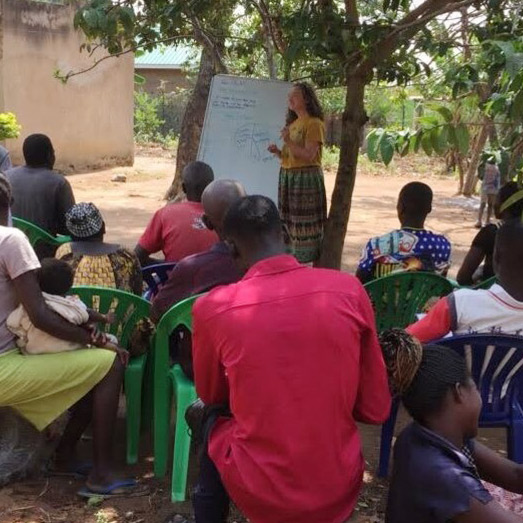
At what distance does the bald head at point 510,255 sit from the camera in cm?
292

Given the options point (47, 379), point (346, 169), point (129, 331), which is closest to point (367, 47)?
point (346, 169)

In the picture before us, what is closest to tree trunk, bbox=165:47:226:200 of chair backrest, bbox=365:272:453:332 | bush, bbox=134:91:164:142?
chair backrest, bbox=365:272:453:332

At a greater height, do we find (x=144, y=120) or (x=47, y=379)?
(x=144, y=120)

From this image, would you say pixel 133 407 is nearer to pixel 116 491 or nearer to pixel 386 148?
pixel 116 491

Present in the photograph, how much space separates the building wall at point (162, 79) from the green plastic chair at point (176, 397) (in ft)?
84.2

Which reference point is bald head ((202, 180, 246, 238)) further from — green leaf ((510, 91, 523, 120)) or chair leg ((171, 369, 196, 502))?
green leaf ((510, 91, 523, 120))

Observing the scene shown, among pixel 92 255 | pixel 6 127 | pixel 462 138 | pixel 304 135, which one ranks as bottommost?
pixel 92 255

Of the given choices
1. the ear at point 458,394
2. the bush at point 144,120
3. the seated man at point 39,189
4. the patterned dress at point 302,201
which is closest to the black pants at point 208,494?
the ear at point 458,394

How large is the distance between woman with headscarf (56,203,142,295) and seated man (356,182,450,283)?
128 centimetres

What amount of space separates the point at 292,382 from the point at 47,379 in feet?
4.60

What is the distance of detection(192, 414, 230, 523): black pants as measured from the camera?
2426 mm

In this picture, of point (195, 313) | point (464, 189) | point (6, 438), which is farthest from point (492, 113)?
point (464, 189)

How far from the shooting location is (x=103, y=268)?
3709 millimetres

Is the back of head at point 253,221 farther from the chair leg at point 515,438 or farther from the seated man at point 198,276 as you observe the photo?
the chair leg at point 515,438
